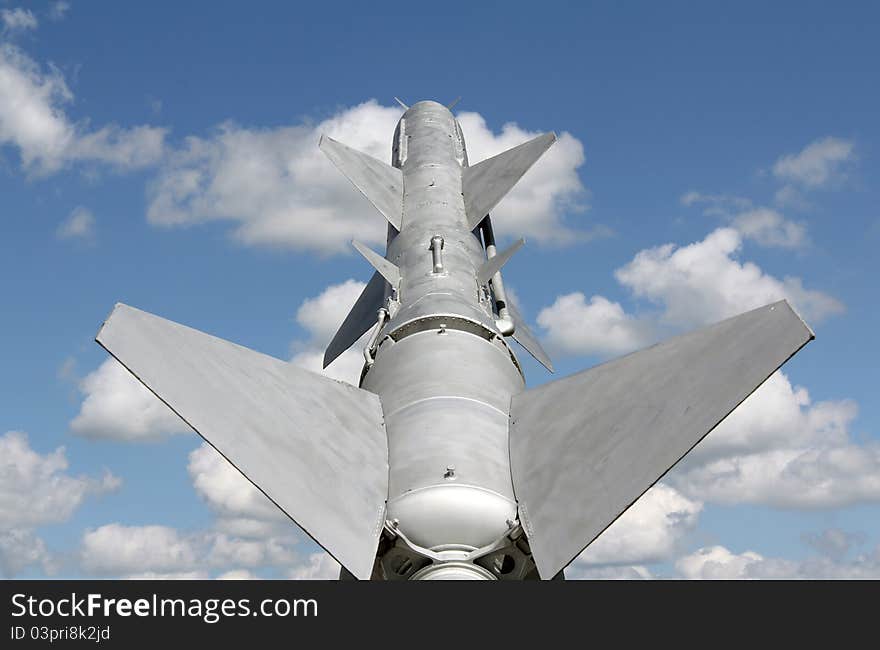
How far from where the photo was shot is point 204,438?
291 inches

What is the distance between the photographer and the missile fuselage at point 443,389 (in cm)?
857

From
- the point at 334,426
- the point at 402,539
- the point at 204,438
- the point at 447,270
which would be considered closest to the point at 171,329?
the point at 204,438

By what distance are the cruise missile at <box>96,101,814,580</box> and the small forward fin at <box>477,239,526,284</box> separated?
210cm

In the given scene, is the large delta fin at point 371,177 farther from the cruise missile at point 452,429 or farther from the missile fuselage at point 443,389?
the cruise missile at point 452,429

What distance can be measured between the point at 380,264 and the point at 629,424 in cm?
574

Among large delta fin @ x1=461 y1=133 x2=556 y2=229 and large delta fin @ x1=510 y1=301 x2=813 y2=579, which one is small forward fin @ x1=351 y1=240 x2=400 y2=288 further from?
large delta fin @ x1=510 y1=301 x2=813 y2=579

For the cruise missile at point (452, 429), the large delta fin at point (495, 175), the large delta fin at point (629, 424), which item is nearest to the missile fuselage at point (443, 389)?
the cruise missile at point (452, 429)

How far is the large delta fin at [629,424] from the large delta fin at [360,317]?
7.87 m

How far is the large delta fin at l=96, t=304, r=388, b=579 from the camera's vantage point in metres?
7.49

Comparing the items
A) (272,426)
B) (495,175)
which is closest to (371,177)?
(495,175)

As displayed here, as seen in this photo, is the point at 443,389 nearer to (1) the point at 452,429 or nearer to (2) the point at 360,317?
(1) the point at 452,429

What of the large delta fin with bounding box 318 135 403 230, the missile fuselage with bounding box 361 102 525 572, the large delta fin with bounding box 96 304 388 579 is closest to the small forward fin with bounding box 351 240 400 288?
the missile fuselage with bounding box 361 102 525 572
